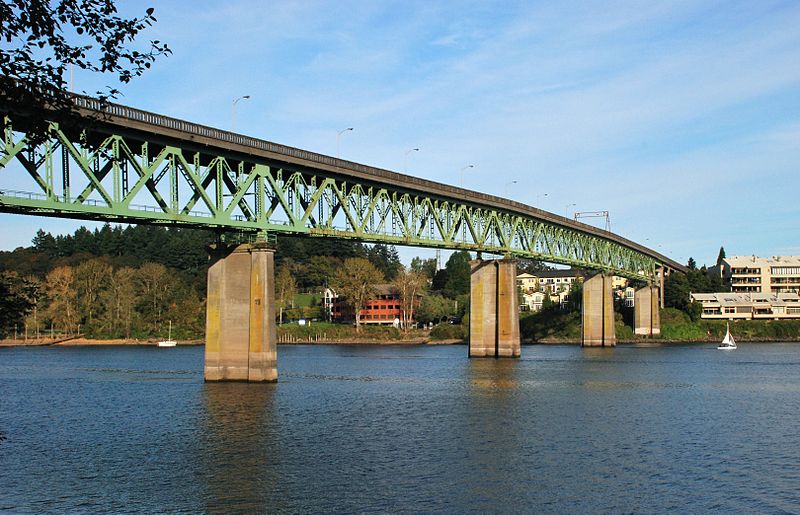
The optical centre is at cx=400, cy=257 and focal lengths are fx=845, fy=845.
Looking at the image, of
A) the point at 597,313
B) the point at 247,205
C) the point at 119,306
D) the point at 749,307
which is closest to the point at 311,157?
the point at 247,205

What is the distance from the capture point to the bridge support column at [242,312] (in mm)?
65938

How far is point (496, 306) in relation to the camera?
10700 centimetres

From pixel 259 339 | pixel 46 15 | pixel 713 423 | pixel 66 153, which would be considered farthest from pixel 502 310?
pixel 46 15

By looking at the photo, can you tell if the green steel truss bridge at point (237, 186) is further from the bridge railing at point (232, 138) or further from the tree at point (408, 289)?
the tree at point (408, 289)

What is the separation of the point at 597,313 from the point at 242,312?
320 ft

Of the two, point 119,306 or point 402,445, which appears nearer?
point 402,445

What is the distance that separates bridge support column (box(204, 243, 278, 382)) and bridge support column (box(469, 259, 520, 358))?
146 feet

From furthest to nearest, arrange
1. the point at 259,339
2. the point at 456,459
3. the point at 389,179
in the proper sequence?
the point at 389,179 < the point at 259,339 < the point at 456,459

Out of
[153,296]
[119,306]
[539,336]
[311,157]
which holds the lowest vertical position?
[539,336]

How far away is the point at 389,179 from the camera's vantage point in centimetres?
8600

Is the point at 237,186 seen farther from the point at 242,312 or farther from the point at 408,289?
the point at 408,289

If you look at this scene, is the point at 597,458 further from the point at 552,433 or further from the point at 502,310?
the point at 502,310

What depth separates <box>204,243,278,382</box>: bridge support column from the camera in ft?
216

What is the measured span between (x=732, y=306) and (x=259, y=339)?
6024 inches
